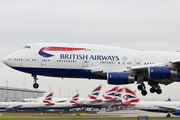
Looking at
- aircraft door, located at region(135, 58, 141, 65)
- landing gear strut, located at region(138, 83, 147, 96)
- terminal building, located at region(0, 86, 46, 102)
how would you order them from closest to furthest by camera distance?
aircraft door, located at region(135, 58, 141, 65) < landing gear strut, located at region(138, 83, 147, 96) < terminal building, located at region(0, 86, 46, 102)

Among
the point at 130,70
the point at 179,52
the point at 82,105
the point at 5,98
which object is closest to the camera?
the point at 130,70

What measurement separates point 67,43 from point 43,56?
12.7 ft

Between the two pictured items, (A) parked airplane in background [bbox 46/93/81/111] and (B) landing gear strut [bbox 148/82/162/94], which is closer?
(B) landing gear strut [bbox 148/82/162/94]

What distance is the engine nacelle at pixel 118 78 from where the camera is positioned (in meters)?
37.8

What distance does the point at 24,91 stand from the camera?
19050cm

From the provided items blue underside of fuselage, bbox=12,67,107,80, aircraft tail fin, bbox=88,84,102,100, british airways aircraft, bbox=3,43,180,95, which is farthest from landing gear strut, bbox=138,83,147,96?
aircraft tail fin, bbox=88,84,102,100

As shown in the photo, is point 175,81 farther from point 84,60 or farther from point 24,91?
point 24,91

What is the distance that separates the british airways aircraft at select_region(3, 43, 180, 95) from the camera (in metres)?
38.6

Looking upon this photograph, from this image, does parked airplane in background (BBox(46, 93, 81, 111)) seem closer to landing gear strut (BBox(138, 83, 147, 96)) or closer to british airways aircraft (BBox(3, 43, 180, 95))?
landing gear strut (BBox(138, 83, 147, 96))

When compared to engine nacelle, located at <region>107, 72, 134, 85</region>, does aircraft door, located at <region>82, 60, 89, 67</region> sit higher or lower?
higher

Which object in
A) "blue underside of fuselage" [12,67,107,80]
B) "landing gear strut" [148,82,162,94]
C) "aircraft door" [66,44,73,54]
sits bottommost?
"landing gear strut" [148,82,162,94]

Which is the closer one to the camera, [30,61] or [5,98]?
[30,61]

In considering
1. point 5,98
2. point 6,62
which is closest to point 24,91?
point 5,98

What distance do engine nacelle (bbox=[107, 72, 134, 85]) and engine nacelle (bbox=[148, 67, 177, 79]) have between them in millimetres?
2893
